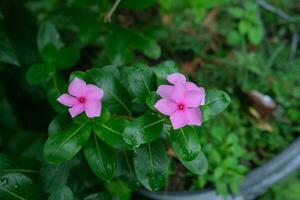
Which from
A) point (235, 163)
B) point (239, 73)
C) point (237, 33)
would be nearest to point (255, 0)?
point (237, 33)

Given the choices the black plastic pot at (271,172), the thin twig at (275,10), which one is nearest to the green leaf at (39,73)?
the black plastic pot at (271,172)

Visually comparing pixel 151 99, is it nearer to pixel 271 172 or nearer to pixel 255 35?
pixel 271 172

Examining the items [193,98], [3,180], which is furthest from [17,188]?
[193,98]

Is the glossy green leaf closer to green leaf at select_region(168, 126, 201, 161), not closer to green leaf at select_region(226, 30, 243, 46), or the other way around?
green leaf at select_region(168, 126, 201, 161)

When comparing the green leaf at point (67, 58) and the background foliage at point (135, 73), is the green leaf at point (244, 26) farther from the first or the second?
the green leaf at point (67, 58)

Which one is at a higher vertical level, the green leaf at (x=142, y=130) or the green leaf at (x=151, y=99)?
the green leaf at (x=151, y=99)
